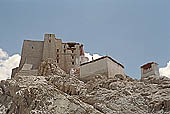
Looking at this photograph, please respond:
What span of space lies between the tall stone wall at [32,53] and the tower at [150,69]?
1664cm

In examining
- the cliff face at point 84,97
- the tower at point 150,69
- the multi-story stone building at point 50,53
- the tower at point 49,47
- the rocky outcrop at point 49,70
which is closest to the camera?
the cliff face at point 84,97

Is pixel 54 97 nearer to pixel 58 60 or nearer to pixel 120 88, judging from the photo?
pixel 120 88

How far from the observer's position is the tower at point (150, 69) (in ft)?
94.1

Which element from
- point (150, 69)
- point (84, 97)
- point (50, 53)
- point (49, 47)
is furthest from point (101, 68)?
point (49, 47)

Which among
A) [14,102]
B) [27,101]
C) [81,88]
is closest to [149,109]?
[81,88]

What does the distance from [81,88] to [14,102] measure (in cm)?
594

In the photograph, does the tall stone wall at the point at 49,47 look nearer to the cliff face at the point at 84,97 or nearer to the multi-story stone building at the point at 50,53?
the multi-story stone building at the point at 50,53

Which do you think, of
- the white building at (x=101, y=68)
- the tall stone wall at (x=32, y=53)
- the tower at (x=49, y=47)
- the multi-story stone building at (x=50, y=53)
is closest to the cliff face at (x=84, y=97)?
the white building at (x=101, y=68)

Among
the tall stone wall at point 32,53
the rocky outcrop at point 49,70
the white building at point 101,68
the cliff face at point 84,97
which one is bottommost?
the cliff face at point 84,97

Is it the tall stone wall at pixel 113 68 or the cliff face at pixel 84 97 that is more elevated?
the tall stone wall at pixel 113 68

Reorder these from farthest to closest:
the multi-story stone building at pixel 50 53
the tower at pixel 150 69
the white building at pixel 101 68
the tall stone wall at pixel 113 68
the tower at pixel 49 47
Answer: the tower at pixel 49 47
the multi-story stone building at pixel 50 53
the tower at pixel 150 69
the tall stone wall at pixel 113 68
the white building at pixel 101 68

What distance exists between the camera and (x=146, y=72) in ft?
98.7

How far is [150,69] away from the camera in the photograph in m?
29.4

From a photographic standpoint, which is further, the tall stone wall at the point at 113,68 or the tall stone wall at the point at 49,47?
the tall stone wall at the point at 49,47
